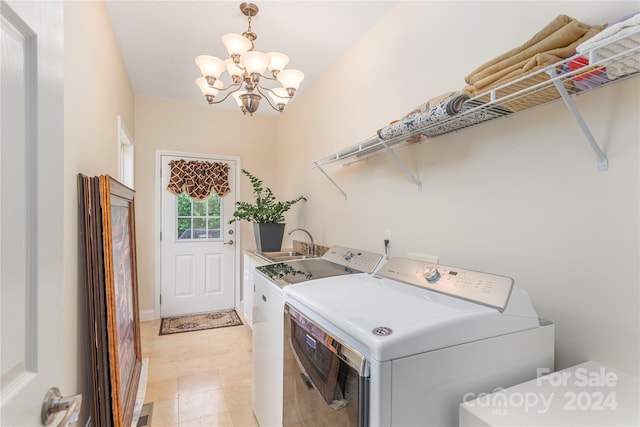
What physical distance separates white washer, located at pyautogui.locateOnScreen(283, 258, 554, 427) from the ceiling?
1.77 metres

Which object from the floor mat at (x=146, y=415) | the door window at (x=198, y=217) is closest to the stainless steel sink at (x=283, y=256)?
the door window at (x=198, y=217)

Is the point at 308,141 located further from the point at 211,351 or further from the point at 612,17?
the point at 612,17

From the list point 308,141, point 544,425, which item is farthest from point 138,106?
point 544,425

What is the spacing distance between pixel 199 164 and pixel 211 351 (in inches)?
84.9

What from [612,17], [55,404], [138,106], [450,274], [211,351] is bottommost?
[211,351]

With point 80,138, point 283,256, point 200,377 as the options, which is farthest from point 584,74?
point 200,377

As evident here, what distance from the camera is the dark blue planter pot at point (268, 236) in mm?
3148

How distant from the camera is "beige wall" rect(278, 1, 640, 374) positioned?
1009 millimetres

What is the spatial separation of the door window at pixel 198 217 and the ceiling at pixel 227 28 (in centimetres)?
153

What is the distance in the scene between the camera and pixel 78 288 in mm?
1389

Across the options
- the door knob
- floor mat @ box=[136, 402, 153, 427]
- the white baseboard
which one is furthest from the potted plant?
the door knob

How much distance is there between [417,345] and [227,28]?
2.38 meters

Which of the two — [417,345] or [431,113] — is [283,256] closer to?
[431,113]

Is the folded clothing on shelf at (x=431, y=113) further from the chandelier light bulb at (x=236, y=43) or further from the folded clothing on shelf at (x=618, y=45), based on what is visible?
the chandelier light bulb at (x=236, y=43)
